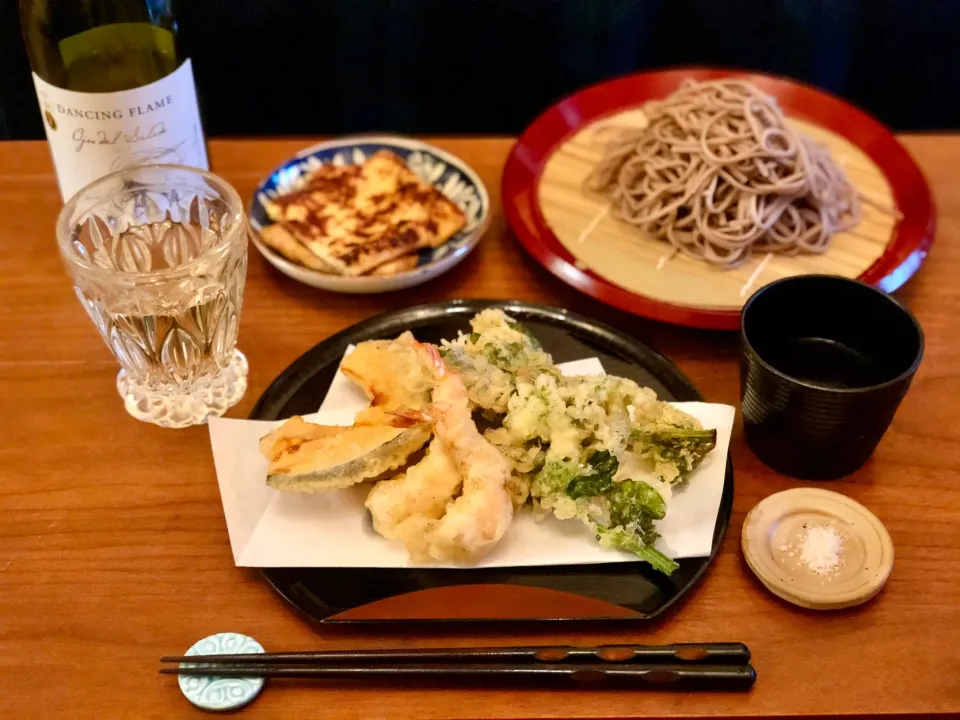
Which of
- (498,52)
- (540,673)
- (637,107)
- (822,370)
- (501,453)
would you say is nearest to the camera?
(540,673)

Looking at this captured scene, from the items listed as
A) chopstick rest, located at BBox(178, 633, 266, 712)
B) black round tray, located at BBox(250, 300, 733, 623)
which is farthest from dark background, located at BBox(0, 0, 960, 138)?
chopstick rest, located at BBox(178, 633, 266, 712)

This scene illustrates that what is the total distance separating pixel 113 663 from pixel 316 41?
2.04 meters

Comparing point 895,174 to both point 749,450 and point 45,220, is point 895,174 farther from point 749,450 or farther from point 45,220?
point 45,220

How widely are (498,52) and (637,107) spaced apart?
38.5 inches

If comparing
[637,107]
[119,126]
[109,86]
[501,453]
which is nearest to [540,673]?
[501,453]

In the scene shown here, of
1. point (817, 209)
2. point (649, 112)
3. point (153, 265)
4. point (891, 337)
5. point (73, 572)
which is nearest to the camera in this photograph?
point (73, 572)

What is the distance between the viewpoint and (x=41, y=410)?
3.92 feet

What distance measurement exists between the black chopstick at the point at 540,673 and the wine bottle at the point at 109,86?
747mm

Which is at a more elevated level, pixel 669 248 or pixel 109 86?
pixel 109 86

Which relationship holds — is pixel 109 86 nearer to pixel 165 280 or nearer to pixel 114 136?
pixel 114 136

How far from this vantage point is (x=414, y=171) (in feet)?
5.13

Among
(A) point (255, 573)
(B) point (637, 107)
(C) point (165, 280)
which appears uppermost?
(C) point (165, 280)

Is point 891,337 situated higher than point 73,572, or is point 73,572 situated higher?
point 891,337

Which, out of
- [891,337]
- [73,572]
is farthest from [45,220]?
[891,337]
